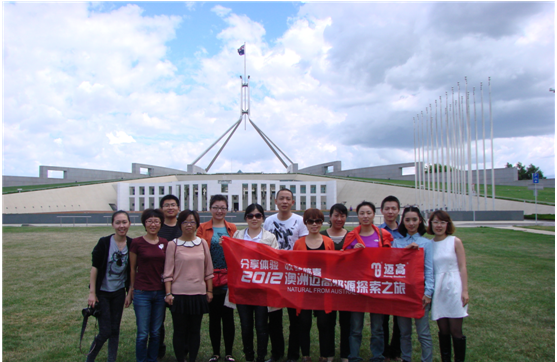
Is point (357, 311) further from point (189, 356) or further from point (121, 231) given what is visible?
point (121, 231)

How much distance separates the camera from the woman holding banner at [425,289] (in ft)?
10.8

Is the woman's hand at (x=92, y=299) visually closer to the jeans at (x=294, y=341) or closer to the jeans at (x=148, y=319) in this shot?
the jeans at (x=148, y=319)

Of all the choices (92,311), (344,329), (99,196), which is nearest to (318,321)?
(344,329)

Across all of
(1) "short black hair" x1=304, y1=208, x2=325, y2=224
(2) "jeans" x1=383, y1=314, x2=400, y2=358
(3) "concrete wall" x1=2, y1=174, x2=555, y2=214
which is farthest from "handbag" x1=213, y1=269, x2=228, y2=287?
(3) "concrete wall" x1=2, y1=174, x2=555, y2=214

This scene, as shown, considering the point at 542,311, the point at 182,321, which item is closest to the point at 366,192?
the point at 542,311

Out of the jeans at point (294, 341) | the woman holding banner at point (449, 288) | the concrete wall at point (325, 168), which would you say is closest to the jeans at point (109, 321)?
the jeans at point (294, 341)

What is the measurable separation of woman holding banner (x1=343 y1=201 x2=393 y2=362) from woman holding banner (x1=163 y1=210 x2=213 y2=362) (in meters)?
1.39

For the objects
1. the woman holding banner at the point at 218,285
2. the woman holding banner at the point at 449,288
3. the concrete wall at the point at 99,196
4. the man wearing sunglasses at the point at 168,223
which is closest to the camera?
the woman holding banner at the point at 449,288

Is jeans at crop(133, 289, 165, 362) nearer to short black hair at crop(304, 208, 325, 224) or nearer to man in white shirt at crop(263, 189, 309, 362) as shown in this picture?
man in white shirt at crop(263, 189, 309, 362)

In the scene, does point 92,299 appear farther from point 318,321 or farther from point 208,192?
point 208,192

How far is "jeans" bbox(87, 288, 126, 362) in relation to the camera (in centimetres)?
331

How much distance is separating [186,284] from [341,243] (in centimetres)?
155

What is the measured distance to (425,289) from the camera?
3.32m

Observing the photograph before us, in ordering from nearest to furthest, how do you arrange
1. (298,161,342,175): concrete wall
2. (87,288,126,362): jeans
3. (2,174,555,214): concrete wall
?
(87,288,126,362): jeans
(2,174,555,214): concrete wall
(298,161,342,175): concrete wall
